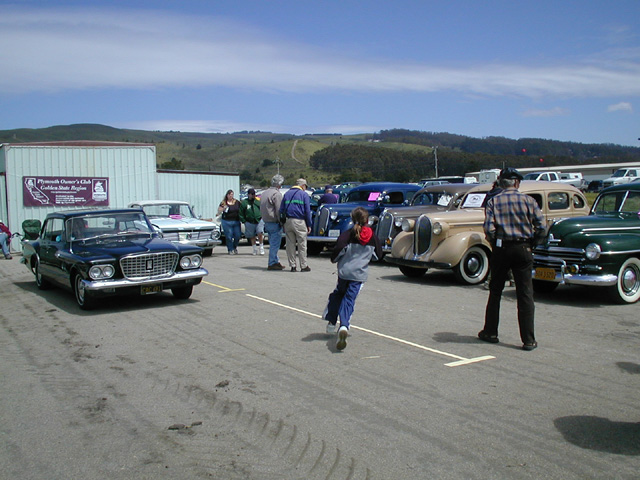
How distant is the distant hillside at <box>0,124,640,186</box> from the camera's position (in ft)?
269

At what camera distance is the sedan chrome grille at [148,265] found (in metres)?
8.87

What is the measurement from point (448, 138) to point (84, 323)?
13818 centimetres

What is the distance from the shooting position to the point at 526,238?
6.51 metres

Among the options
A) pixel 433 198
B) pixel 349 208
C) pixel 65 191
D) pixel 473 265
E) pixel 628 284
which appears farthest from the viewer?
pixel 65 191

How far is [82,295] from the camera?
8953 millimetres

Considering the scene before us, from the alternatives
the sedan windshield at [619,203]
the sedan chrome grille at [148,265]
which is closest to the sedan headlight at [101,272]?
the sedan chrome grille at [148,265]

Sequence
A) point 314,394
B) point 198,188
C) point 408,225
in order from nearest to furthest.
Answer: point 314,394 < point 408,225 < point 198,188

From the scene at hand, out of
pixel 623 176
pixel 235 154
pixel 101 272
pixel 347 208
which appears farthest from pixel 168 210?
pixel 235 154

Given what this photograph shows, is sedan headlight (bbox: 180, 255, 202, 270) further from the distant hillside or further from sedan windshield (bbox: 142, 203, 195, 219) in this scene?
the distant hillside

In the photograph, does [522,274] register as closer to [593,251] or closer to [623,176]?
[593,251]

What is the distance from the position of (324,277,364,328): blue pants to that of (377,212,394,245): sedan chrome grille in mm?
6202

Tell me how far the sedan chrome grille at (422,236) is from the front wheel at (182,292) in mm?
4325

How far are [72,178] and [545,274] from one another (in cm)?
1764

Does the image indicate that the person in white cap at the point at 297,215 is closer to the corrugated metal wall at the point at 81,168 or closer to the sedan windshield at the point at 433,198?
the sedan windshield at the point at 433,198
